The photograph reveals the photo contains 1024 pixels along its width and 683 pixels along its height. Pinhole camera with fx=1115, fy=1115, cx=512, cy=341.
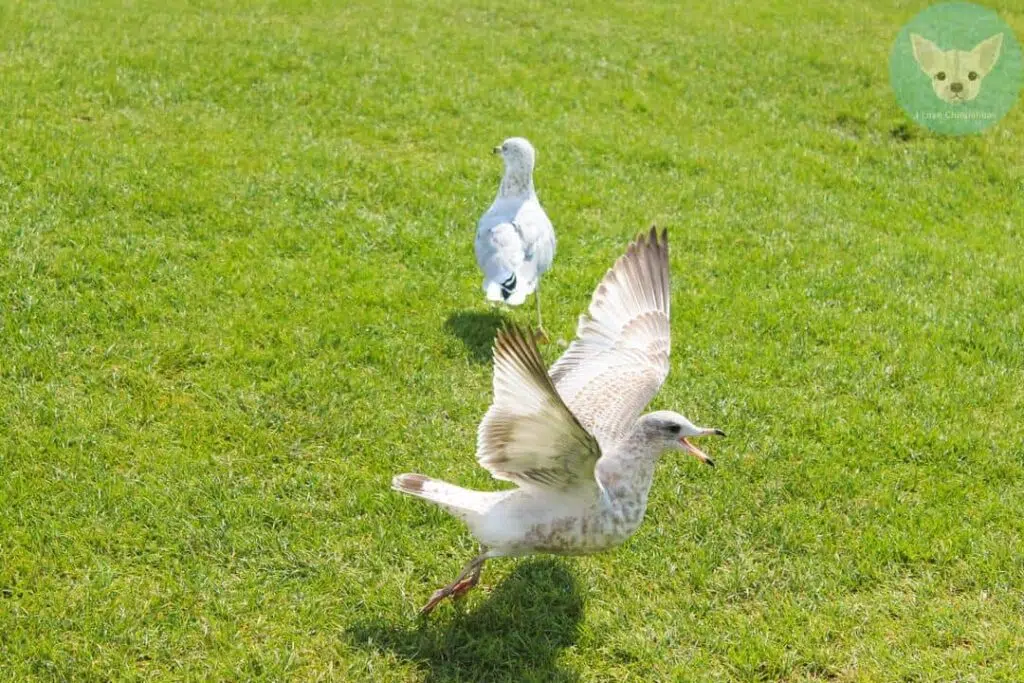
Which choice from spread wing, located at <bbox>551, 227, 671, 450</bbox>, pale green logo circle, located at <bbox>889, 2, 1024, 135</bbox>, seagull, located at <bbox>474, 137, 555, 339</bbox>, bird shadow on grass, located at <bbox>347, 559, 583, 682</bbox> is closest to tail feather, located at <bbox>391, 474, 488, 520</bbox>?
bird shadow on grass, located at <bbox>347, 559, 583, 682</bbox>

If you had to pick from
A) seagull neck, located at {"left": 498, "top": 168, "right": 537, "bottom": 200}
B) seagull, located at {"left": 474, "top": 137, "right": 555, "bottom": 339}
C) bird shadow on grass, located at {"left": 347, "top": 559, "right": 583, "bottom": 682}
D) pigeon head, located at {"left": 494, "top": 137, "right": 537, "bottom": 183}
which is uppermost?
pigeon head, located at {"left": 494, "top": 137, "right": 537, "bottom": 183}

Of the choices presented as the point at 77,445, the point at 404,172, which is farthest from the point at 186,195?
the point at 77,445

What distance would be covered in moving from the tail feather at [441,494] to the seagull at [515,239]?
2095 mm

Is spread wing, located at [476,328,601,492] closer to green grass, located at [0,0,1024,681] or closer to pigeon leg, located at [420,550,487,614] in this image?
pigeon leg, located at [420,550,487,614]

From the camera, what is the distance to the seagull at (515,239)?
7.14 m

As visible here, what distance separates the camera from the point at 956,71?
13.0m

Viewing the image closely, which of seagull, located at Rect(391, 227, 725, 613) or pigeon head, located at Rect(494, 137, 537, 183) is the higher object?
pigeon head, located at Rect(494, 137, 537, 183)

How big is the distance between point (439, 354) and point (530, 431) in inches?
109

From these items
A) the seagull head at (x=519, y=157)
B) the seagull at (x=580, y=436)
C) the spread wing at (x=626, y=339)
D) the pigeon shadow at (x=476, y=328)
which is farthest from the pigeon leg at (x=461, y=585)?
the seagull head at (x=519, y=157)

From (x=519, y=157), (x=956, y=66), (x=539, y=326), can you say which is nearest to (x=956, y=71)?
(x=956, y=66)

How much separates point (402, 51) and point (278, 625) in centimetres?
871

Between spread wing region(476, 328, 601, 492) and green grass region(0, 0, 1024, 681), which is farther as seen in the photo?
green grass region(0, 0, 1024, 681)

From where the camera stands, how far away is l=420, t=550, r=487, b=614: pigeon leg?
16.9 feet

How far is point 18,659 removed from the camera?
4816 mm
